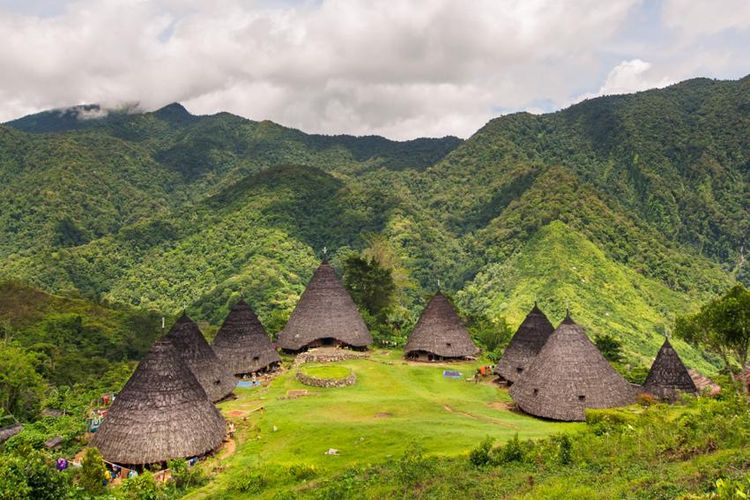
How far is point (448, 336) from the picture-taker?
111 feet

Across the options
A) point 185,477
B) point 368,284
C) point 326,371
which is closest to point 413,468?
point 185,477

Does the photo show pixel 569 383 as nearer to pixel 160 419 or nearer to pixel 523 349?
pixel 523 349

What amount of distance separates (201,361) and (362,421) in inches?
359

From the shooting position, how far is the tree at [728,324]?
24219mm

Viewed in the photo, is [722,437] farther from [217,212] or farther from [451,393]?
[217,212]

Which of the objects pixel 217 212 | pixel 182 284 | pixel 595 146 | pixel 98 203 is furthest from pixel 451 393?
pixel 595 146

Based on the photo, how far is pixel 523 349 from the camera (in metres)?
28.5

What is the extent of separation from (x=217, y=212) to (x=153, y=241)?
9.87 meters

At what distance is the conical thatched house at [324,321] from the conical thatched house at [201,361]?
8.10 metres

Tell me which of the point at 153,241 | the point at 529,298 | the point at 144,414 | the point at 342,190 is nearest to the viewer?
the point at 144,414

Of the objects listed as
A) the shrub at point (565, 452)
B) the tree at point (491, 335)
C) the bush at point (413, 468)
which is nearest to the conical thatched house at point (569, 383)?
the shrub at point (565, 452)

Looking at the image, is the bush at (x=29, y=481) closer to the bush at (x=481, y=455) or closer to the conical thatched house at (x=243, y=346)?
the bush at (x=481, y=455)

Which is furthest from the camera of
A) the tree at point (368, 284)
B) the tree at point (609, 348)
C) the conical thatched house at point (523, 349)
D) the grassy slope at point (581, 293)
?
the grassy slope at point (581, 293)

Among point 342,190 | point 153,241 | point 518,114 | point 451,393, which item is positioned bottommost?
point 451,393
